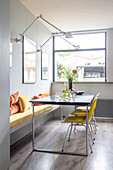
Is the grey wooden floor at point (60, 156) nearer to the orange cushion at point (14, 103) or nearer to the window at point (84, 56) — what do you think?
the orange cushion at point (14, 103)

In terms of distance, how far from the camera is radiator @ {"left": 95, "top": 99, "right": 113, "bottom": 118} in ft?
19.6

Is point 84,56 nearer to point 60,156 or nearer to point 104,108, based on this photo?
point 104,108

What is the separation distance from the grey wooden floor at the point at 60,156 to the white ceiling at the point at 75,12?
2.76m

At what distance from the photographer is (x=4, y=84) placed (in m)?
2.38

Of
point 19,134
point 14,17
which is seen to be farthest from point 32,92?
point 14,17

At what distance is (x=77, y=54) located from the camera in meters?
Result: 6.54

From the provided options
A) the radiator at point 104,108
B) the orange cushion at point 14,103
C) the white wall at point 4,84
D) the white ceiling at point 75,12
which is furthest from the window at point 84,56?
the white wall at point 4,84

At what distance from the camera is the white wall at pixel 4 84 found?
2.30 meters

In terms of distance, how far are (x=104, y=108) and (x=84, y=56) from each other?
1.81 metres

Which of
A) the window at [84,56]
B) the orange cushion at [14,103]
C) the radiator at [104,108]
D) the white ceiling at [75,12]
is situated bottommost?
the radiator at [104,108]

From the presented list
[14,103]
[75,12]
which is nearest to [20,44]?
[14,103]

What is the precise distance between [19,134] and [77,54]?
3637mm

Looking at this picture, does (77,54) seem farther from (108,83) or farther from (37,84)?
(37,84)

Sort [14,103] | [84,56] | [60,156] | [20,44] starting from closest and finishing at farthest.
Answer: [60,156] → [14,103] → [20,44] → [84,56]
